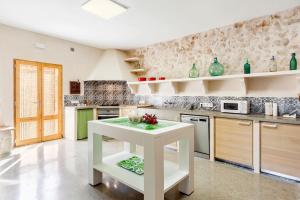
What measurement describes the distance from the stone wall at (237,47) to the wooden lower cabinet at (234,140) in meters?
1.11

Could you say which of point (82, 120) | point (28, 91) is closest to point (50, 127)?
point (82, 120)

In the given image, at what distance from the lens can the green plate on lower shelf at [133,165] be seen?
2.18 meters

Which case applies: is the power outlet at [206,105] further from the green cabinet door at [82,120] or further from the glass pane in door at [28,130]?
the glass pane in door at [28,130]

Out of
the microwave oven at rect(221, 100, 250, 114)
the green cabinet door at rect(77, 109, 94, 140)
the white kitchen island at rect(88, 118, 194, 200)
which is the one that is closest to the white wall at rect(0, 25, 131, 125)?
the green cabinet door at rect(77, 109, 94, 140)

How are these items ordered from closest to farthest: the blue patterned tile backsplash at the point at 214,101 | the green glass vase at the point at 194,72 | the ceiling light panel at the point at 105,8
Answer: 1. the ceiling light panel at the point at 105,8
2. the blue patterned tile backsplash at the point at 214,101
3. the green glass vase at the point at 194,72

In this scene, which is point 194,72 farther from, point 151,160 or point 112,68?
point 151,160

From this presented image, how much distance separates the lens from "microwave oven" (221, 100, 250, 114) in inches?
124

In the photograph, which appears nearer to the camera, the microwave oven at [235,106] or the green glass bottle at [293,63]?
the green glass bottle at [293,63]

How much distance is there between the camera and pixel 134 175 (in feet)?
6.84

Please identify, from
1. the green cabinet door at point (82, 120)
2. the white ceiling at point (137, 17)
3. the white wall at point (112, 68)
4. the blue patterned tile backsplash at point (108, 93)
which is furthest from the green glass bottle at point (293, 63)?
the green cabinet door at point (82, 120)

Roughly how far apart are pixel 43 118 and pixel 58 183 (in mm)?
2538

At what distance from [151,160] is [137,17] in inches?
101

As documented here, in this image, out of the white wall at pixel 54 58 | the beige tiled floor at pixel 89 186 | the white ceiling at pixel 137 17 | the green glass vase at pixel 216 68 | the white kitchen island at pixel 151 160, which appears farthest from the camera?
the white wall at pixel 54 58

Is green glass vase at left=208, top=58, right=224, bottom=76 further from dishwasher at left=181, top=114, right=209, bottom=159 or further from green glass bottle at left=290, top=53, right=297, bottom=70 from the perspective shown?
green glass bottle at left=290, top=53, right=297, bottom=70
